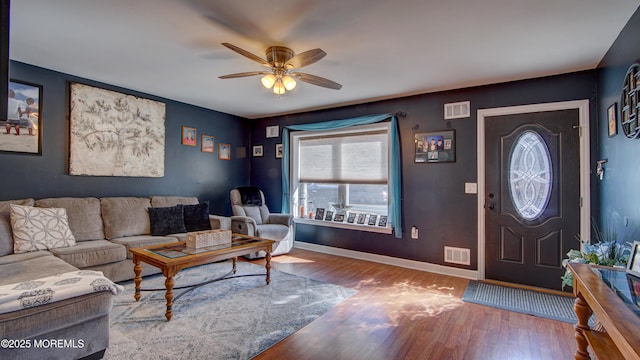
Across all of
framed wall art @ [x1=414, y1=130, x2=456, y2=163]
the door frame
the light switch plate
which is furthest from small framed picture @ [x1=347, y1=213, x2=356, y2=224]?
the door frame

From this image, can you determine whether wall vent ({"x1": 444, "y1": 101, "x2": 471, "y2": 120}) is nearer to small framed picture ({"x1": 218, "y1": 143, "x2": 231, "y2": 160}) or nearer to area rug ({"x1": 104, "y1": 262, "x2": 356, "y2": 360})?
area rug ({"x1": 104, "y1": 262, "x2": 356, "y2": 360})

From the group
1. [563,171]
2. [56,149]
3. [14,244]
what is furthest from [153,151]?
[563,171]

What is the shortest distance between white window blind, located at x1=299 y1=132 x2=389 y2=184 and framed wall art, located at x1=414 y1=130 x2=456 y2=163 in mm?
496

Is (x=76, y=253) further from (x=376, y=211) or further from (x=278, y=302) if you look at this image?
(x=376, y=211)

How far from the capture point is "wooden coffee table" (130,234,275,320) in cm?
252

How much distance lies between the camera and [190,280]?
3.51 meters

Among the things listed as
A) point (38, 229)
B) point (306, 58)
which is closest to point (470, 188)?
point (306, 58)

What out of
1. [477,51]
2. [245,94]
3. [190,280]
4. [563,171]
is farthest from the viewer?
[245,94]

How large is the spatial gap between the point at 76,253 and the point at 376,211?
3.70 meters

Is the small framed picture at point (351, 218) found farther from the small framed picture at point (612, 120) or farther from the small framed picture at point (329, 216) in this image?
the small framed picture at point (612, 120)

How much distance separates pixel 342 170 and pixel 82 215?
11.3ft

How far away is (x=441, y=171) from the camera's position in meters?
4.02

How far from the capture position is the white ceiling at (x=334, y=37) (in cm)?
212

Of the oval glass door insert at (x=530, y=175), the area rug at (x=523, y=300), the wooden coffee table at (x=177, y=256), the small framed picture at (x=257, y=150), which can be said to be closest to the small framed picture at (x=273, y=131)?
the small framed picture at (x=257, y=150)
